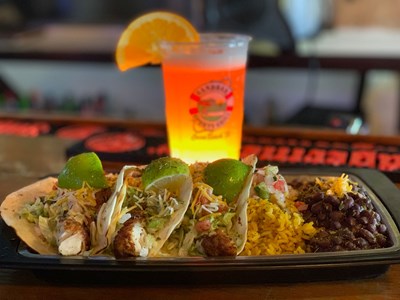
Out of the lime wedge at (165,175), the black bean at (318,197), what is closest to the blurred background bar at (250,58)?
the black bean at (318,197)

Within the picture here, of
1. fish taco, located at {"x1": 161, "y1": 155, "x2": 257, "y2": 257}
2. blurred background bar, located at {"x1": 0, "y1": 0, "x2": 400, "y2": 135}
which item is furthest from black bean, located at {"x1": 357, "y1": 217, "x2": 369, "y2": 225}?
blurred background bar, located at {"x1": 0, "y1": 0, "x2": 400, "y2": 135}

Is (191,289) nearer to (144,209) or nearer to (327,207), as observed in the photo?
(144,209)

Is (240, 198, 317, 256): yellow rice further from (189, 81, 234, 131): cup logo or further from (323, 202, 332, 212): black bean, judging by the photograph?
(189, 81, 234, 131): cup logo

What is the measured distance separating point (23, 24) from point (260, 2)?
1.57 metres

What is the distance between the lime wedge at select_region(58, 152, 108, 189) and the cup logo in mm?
333

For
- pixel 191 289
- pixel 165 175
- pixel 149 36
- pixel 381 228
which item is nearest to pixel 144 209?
pixel 165 175

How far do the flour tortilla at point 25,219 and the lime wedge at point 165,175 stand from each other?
0.23 m

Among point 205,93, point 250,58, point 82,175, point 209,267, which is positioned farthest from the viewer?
point 250,58

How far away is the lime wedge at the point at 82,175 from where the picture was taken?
1.17 metres

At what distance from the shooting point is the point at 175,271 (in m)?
0.96

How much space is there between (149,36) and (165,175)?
1.63 ft

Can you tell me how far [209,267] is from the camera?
0.96 meters

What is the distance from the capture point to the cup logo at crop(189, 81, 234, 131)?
1.41 meters

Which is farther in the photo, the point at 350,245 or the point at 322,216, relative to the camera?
the point at 322,216
